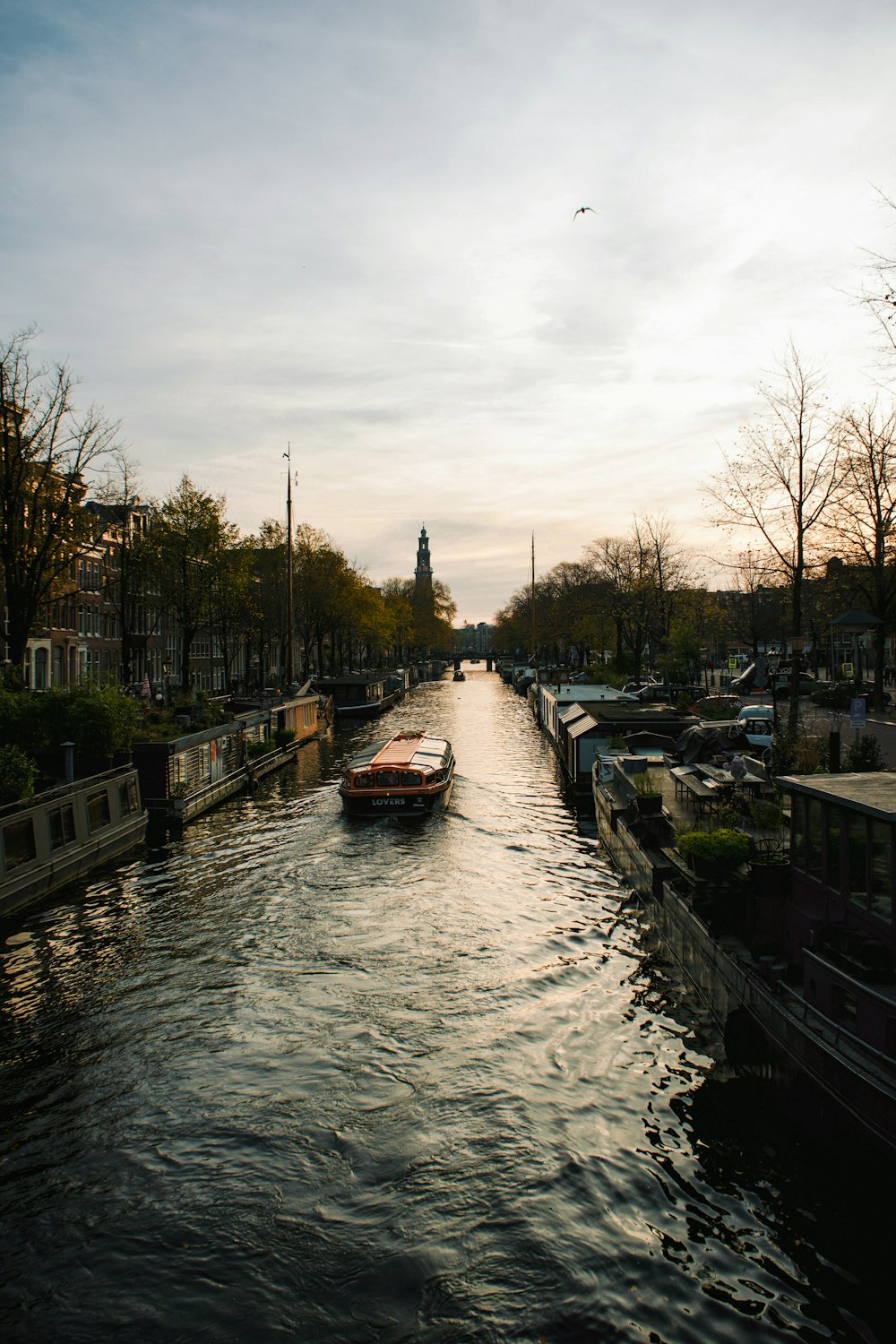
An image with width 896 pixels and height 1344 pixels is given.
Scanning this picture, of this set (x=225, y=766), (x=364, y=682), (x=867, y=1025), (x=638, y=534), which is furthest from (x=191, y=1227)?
(x=638, y=534)

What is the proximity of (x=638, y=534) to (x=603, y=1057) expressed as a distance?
72.4 m

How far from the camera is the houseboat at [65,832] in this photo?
21594 mm

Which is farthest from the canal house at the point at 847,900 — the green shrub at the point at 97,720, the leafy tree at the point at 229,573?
the leafy tree at the point at 229,573

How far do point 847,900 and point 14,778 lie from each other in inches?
767

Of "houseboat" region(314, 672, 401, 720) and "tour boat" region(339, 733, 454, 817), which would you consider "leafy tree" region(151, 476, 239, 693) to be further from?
"tour boat" region(339, 733, 454, 817)

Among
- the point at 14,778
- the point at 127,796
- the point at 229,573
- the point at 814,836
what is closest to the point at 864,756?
the point at 814,836

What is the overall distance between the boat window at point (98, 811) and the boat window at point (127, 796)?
927 millimetres

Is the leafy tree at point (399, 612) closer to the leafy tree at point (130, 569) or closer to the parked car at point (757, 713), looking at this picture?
the leafy tree at point (130, 569)

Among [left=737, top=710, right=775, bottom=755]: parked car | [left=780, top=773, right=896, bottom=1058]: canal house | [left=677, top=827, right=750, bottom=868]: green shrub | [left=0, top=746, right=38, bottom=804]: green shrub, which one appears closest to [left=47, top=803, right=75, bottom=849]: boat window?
[left=0, top=746, right=38, bottom=804]: green shrub

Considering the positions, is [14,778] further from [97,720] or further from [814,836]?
[814,836]

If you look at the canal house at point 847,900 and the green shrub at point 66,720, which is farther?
the green shrub at point 66,720

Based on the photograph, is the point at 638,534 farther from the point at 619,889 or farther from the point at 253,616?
the point at 619,889

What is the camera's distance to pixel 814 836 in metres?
13.6

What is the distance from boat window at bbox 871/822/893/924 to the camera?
11.5 meters
